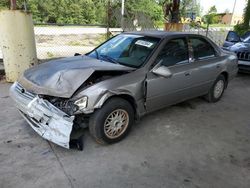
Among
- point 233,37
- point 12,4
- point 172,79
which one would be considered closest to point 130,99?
point 172,79

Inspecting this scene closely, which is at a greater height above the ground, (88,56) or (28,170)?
(88,56)

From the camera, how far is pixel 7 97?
544cm

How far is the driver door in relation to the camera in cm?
405

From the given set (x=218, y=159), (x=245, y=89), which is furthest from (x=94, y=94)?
(x=245, y=89)

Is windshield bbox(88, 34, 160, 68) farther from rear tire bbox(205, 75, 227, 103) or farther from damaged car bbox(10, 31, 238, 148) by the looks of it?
rear tire bbox(205, 75, 227, 103)

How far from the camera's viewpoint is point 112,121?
143 inches

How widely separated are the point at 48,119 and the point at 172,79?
209 cm

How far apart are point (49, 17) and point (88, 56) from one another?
64.6 feet

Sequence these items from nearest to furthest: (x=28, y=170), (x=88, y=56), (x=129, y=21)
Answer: (x=28, y=170) < (x=88, y=56) < (x=129, y=21)

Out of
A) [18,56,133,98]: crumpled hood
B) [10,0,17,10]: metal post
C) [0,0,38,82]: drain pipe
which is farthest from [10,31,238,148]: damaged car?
[10,0,17,10]: metal post

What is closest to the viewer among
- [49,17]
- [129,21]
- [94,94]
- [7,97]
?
[94,94]

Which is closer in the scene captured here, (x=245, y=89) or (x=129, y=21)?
(x=245, y=89)

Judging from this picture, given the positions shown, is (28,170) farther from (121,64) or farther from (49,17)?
(49,17)

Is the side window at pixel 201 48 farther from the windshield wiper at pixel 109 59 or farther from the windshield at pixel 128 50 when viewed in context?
the windshield wiper at pixel 109 59
